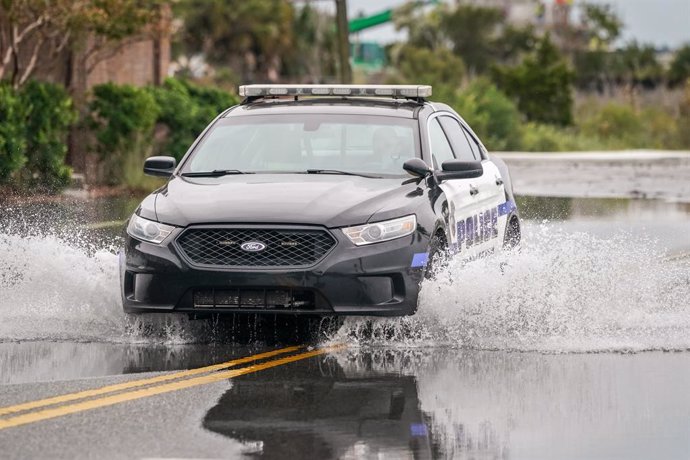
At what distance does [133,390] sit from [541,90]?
46.5 m

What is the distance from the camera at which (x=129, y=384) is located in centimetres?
957

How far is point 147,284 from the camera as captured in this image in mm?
11016

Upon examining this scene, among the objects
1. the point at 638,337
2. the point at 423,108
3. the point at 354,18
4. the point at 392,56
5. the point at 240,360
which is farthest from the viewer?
the point at 354,18

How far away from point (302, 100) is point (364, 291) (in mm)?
2704

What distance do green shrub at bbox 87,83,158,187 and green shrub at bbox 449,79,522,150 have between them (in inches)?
679

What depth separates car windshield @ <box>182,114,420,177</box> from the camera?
1224 cm

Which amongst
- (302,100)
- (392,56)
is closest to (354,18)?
(392,56)

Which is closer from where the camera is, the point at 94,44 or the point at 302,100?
the point at 302,100

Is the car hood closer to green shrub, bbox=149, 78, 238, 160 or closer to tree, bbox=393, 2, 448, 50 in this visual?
green shrub, bbox=149, 78, 238, 160

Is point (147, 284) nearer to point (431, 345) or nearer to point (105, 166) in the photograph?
point (431, 345)

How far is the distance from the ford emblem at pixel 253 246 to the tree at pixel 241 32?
66.6m

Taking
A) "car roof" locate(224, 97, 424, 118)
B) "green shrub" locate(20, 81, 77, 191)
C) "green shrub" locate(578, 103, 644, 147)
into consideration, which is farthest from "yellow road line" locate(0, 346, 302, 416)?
"green shrub" locate(578, 103, 644, 147)

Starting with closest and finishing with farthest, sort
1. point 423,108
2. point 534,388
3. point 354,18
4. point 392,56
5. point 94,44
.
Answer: point 534,388 < point 423,108 < point 94,44 < point 392,56 < point 354,18

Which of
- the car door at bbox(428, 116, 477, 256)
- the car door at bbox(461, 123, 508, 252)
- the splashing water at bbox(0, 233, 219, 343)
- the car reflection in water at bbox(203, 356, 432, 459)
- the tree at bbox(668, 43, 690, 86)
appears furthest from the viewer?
the tree at bbox(668, 43, 690, 86)
